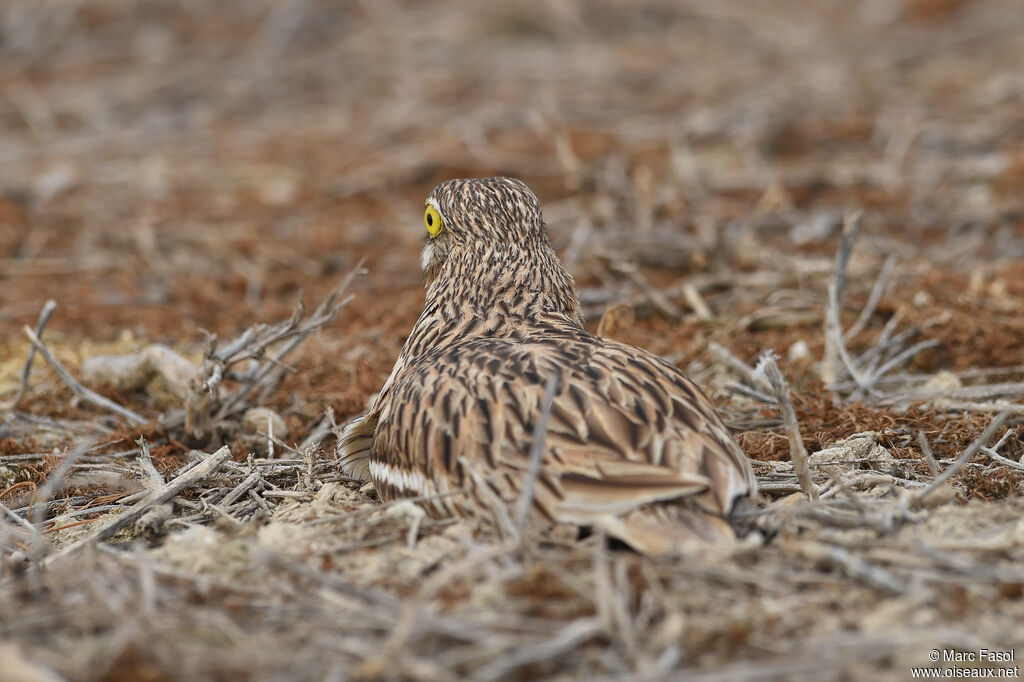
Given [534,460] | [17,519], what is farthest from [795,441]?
[17,519]

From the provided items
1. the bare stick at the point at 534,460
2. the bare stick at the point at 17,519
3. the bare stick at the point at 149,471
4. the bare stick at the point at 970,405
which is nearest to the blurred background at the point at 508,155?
the bare stick at the point at 970,405

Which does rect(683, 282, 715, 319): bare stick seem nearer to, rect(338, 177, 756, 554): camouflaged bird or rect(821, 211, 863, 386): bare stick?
rect(821, 211, 863, 386): bare stick

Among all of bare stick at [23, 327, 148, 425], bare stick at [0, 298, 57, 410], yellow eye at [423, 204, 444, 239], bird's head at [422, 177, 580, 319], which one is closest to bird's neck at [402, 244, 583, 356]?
bird's head at [422, 177, 580, 319]

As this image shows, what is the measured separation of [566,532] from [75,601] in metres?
1.20

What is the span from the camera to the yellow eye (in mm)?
4250

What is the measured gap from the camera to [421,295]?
6.58 meters

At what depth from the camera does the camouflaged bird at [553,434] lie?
2.93m

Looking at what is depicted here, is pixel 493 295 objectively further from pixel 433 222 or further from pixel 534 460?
pixel 534 460

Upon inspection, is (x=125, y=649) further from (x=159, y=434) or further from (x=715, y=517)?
(x=159, y=434)

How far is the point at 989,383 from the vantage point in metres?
4.84

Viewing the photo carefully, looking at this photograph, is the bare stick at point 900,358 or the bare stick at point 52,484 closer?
the bare stick at point 52,484

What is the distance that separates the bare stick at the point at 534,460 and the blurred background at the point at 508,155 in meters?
1.79

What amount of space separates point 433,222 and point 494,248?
0.96 ft

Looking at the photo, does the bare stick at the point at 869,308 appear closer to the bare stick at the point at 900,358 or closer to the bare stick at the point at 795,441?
the bare stick at the point at 900,358
